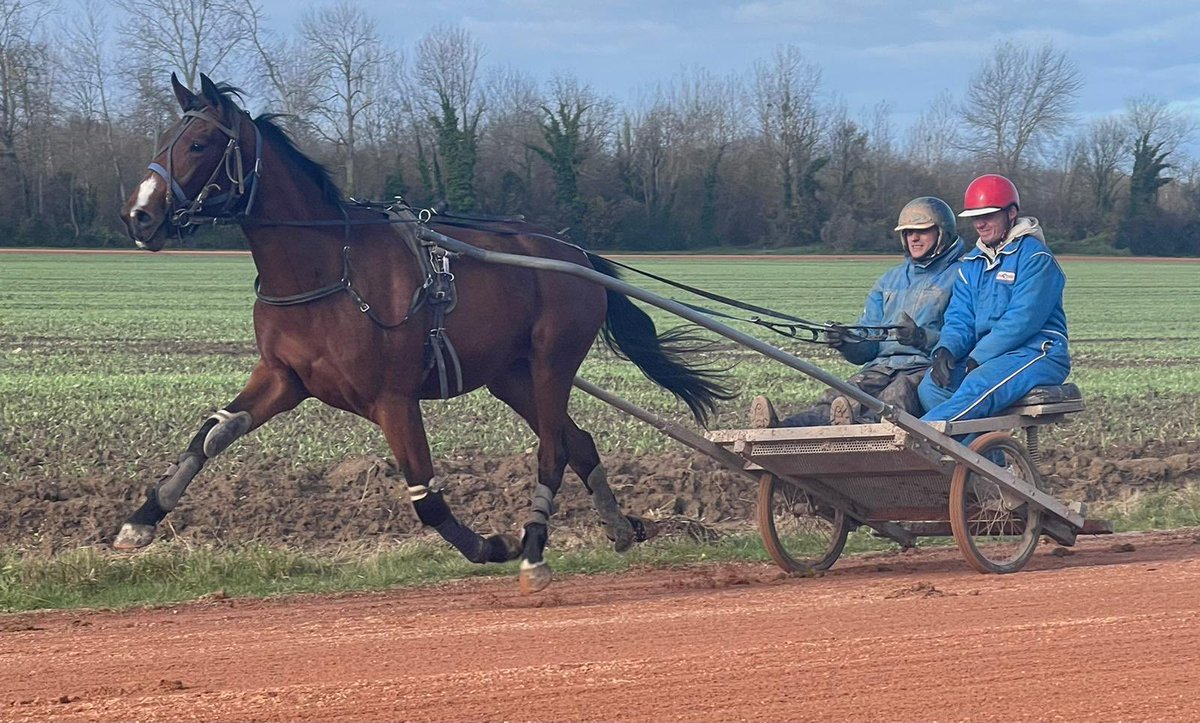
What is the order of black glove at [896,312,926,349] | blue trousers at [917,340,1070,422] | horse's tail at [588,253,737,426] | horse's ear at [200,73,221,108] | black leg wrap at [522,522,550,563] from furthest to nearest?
horse's tail at [588,253,737,426], black glove at [896,312,926,349], blue trousers at [917,340,1070,422], black leg wrap at [522,522,550,563], horse's ear at [200,73,221,108]

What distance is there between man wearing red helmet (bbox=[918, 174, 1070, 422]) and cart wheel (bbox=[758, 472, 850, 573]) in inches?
29.6

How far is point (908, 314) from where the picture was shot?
6.88 metres

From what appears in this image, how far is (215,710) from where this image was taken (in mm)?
A: 3854

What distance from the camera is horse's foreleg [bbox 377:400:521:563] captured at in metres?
5.80

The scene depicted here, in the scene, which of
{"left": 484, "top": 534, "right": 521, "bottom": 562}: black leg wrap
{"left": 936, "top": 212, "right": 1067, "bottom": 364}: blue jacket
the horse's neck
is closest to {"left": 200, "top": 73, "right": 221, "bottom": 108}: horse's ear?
the horse's neck

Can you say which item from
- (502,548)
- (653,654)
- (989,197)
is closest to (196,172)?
(502,548)

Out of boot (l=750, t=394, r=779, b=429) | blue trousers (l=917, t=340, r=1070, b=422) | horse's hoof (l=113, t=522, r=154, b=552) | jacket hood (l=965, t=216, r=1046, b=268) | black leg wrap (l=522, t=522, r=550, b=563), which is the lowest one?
black leg wrap (l=522, t=522, r=550, b=563)

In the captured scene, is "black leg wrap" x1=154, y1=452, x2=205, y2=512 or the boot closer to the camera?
"black leg wrap" x1=154, y1=452, x2=205, y2=512

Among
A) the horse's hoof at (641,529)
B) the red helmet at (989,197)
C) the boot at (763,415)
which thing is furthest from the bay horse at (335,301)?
the red helmet at (989,197)

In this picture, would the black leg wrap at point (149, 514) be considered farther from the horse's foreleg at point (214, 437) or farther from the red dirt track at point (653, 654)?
the red dirt track at point (653, 654)

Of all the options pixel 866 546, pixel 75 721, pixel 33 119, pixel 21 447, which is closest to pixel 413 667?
pixel 75 721

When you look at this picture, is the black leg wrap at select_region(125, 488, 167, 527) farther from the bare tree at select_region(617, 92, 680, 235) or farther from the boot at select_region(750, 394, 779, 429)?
the bare tree at select_region(617, 92, 680, 235)

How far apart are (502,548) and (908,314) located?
2311 mm

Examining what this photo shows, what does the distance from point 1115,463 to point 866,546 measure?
274 cm
